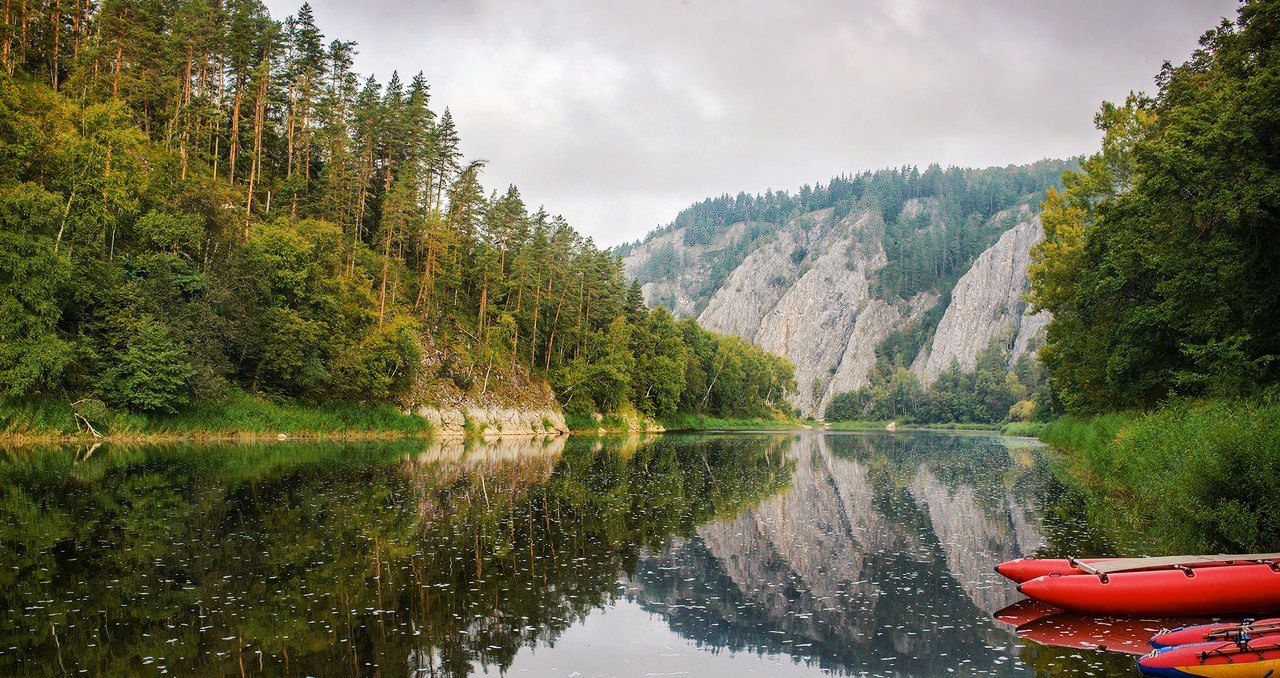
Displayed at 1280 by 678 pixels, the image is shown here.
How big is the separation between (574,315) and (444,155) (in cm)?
2497

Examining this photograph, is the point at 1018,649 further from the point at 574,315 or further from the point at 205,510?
the point at 574,315

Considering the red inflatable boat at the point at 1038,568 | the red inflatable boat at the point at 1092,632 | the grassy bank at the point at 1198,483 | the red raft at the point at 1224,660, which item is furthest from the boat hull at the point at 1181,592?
the grassy bank at the point at 1198,483

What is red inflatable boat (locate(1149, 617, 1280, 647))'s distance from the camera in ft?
34.4

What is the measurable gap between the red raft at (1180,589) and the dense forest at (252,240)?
1889 inches

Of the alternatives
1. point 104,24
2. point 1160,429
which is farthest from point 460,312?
point 1160,429

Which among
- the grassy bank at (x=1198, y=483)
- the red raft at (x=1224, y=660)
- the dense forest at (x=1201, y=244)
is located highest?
the dense forest at (x=1201, y=244)

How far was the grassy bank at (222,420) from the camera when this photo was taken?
138 ft

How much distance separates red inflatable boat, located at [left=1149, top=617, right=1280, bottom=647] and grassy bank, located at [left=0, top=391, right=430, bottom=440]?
50.9m

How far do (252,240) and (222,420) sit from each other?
569 inches

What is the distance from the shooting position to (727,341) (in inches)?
5655

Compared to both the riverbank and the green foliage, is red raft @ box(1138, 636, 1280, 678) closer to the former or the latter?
the green foliage

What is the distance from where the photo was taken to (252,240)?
57.6 metres

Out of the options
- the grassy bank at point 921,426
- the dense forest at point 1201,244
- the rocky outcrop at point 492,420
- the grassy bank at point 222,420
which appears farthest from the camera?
the grassy bank at point 921,426

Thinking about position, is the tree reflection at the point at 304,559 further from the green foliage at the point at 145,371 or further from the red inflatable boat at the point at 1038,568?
the green foliage at the point at 145,371
